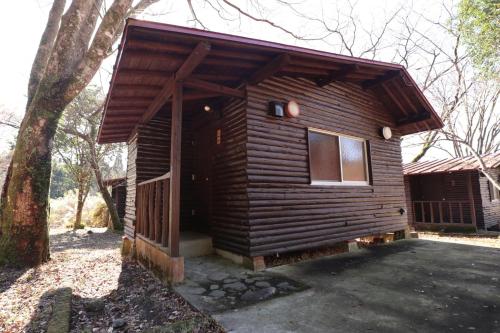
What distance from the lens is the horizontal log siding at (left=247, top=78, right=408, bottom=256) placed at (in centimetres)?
478

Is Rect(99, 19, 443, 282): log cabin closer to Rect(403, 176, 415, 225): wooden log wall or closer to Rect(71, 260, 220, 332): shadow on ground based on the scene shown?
Rect(71, 260, 220, 332): shadow on ground

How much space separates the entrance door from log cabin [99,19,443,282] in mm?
44

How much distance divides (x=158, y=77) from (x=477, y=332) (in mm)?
4993

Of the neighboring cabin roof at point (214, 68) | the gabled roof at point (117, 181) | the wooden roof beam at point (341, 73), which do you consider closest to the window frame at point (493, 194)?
the neighboring cabin roof at point (214, 68)

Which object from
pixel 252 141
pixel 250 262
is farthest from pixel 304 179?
pixel 250 262

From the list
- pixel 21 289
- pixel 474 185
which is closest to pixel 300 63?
pixel 21 289

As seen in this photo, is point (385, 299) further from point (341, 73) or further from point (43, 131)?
point (43, 131)

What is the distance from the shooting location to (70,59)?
6445 mm

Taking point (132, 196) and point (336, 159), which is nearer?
point (336, 159)

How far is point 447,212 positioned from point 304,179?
12.6 m

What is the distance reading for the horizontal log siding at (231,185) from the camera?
4.71 m

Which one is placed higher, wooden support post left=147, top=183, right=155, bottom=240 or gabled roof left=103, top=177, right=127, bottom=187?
gabled roof left=103, top=177, right=127, bottom=187

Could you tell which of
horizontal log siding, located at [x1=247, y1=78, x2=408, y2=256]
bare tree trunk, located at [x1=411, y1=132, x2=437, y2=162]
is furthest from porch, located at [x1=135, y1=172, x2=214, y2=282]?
bare tree trunk, located at [x1=411, y1=132, x2=437, y2=162]

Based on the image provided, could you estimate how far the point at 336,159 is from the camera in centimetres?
609
